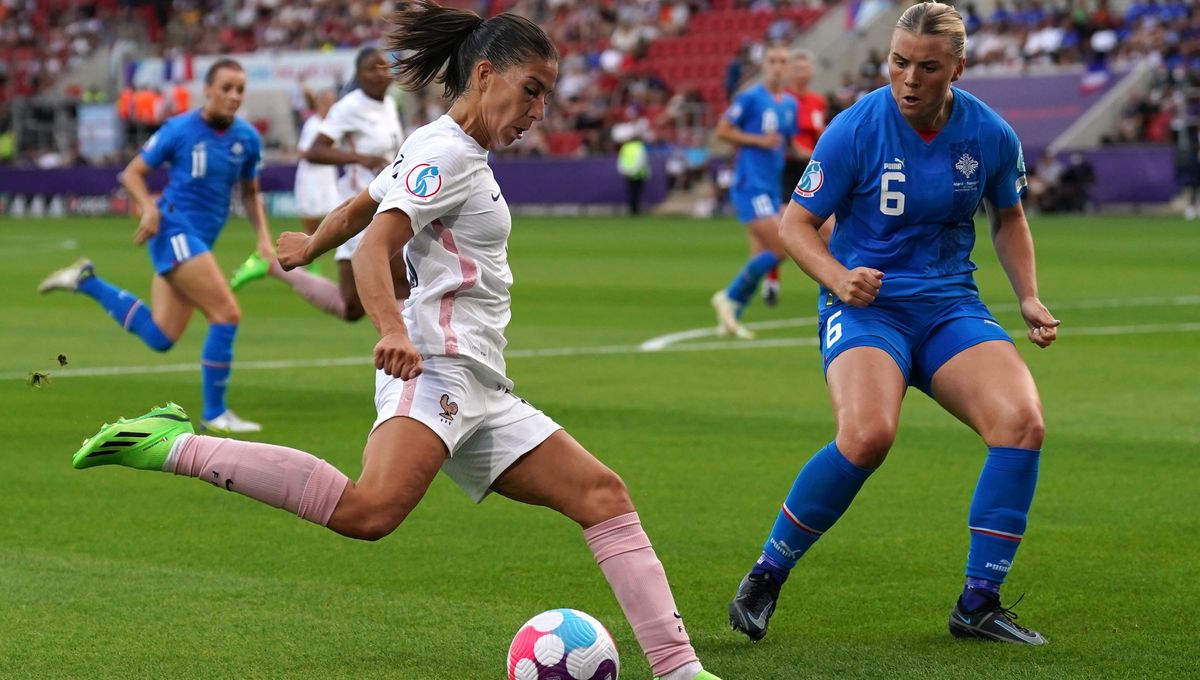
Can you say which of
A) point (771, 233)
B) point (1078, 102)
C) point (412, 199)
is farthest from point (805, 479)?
point (1078, 102)

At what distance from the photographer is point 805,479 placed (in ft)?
18.6

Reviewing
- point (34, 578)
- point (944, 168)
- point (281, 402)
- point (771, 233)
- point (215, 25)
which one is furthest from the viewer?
point (215, 25)

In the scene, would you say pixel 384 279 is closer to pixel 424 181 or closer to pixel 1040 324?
pixel 424 181

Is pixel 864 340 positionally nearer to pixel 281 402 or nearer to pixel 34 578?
pixel 34 578

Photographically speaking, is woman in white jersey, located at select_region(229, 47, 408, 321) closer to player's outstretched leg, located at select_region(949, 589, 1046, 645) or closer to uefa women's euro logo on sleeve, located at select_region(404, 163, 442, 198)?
player's outstretched leg, located at select_region(949, 589, 1046, 645)

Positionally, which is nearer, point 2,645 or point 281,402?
point 2,645

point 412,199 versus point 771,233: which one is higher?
point 412,199

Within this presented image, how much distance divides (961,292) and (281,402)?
22.1 feet

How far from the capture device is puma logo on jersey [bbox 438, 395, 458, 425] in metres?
4.86

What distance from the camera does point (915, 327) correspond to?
586cm

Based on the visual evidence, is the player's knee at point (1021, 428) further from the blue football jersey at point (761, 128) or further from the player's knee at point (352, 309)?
the blue football jersey at point (761, 128)

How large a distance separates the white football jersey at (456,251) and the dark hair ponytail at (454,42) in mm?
181

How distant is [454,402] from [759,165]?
474 inches

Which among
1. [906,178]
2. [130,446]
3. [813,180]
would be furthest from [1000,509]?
[130,446]
